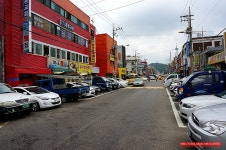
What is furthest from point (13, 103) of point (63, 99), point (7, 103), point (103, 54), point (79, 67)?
point (103, 54)

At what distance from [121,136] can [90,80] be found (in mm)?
21898

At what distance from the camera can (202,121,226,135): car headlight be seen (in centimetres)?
414

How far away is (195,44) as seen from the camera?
178ft

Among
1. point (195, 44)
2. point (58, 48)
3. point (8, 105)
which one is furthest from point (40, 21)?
point (195, 44)

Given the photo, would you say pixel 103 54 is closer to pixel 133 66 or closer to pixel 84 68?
pixel 84 68

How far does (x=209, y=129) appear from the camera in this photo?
4.34m

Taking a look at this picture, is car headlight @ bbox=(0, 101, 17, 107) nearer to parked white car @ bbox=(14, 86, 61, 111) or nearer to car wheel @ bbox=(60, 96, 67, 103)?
parked white car @ bbox=(14, 86, 61, 111)

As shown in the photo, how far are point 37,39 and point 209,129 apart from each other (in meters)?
24.0

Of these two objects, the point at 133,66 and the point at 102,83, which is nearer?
the point at 102,83

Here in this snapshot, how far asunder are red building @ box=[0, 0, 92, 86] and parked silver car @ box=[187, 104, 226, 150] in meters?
14.0

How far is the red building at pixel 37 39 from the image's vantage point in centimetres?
2188

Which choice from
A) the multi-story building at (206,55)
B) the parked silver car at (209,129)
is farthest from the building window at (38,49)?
the parked silver car at (209,129)

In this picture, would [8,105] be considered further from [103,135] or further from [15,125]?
[103,135]

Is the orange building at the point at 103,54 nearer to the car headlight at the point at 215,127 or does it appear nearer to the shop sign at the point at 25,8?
the shop sign at the point at 25,8
